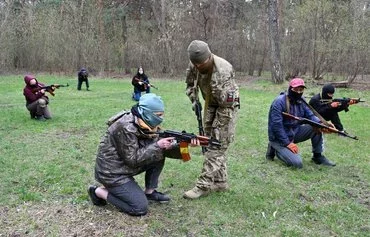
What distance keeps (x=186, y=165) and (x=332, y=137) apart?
4.46 meters

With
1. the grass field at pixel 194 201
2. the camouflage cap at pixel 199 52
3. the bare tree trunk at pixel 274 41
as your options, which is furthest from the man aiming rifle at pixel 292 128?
the bare tree trunk at pixel 274 41

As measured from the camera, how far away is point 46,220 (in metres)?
4.39

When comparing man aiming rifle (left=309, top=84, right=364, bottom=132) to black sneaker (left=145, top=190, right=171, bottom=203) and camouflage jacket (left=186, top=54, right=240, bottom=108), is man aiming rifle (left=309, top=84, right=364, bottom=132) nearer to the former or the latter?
camouflage jacket (left=186, top=54, right=240, bottom=108)

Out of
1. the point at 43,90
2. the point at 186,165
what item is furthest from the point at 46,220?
the point at 43,90

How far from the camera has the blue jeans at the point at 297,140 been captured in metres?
6.64

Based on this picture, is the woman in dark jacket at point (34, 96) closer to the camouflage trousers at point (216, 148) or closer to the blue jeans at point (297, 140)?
the blue jeans at point (297, 140)

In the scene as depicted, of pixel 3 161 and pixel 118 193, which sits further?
pixel 3 161

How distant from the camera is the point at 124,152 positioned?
14.3 ft

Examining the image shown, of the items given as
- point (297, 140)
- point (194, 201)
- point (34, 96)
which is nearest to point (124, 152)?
point (194, 201)

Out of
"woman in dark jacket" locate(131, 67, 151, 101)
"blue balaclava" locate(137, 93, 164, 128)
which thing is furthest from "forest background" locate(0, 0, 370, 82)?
"blue balaclava" locate(137, 93, 164, 128)

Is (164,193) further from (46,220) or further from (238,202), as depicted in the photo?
(46,220)

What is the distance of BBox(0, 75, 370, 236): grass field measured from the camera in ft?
14.2

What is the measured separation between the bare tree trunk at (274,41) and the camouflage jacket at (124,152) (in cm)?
1914

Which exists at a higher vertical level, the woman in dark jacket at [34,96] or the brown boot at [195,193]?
the woman in dark jacket at [34,96]
